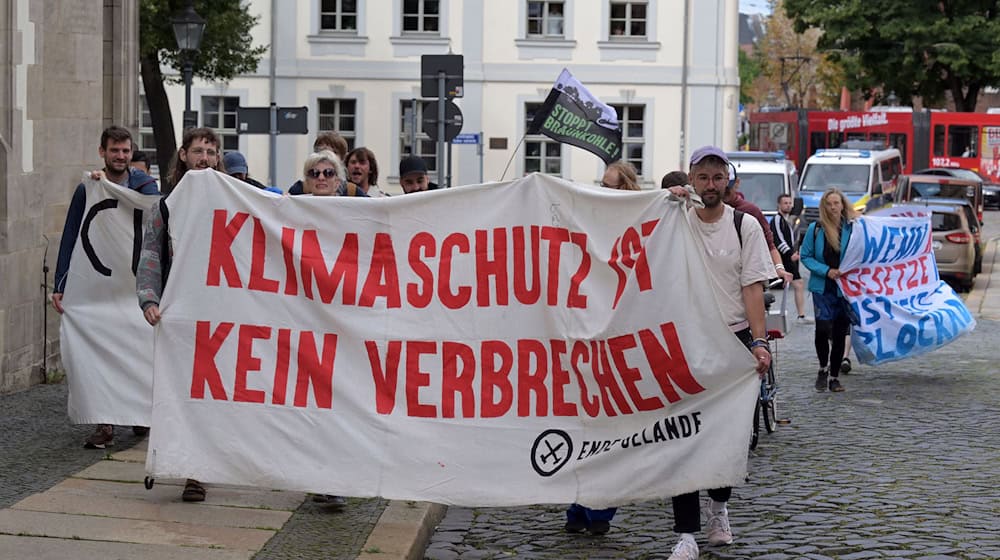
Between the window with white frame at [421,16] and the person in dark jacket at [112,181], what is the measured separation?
3824 centimetres

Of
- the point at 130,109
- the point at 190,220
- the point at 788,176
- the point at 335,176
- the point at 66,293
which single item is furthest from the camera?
the point at 788,176

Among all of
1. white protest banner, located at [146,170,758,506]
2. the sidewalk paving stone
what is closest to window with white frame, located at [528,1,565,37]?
white protest banner, located at [146,170,758,506]

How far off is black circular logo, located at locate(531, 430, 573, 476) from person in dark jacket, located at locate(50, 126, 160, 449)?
3.20 meters

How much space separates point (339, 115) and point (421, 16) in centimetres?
385

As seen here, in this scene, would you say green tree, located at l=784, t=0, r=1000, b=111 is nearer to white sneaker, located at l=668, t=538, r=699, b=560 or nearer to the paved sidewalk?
the paved sidewalk

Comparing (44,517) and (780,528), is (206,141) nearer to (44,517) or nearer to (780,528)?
(44,517)

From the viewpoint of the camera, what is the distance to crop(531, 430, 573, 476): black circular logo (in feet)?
21.8

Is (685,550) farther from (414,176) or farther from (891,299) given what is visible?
(891,299)

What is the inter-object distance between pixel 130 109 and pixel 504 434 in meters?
9.18

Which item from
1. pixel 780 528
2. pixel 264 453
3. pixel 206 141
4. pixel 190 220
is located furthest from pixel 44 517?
pixel 780 528

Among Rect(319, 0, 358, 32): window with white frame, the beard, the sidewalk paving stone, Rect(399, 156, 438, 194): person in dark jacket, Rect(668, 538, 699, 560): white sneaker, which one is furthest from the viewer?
A: Rect(319, 0, 358, 32): window with white frame

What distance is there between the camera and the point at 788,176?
1152 inches

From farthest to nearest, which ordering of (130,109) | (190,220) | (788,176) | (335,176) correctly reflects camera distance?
(788,176), (130,109), (335,176), (190,220)

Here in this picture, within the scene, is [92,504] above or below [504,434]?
below
